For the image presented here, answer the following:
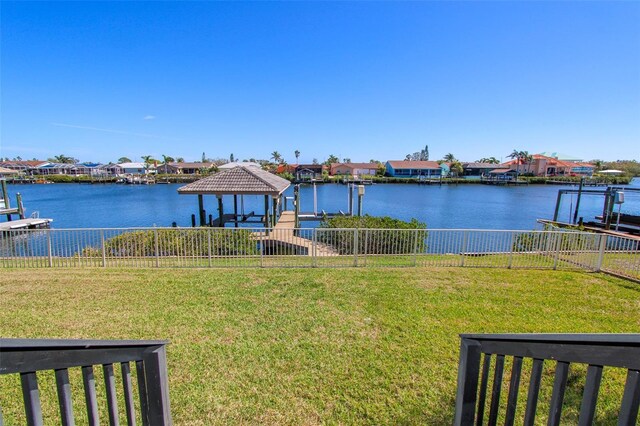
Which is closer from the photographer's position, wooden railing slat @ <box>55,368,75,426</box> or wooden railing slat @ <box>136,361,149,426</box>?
wooden railing slat @ <box>55,368,75,426</box>

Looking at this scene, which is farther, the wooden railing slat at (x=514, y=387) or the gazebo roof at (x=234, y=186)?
the gazebo roof at (x=234, y=186)

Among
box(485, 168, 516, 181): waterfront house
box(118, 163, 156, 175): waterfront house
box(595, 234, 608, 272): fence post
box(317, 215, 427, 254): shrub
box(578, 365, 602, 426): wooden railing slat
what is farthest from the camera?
box(118, 163, 156, 175): waterfront house

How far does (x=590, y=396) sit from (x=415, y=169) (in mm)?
96190

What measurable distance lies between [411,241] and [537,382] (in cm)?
736

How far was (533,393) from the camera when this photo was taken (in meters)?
1.66

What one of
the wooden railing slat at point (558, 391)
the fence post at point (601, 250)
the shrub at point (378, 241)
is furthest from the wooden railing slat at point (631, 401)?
the fence post at point (601, 250)

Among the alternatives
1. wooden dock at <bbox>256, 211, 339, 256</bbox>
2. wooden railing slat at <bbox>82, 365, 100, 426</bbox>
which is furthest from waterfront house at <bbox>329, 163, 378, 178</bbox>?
wooden railing slat at <bbox>82, 365, 100, 426</bbox>

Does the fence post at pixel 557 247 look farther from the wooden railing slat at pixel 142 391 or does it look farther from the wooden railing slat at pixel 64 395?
the wooden railing slat at pixel 64 395

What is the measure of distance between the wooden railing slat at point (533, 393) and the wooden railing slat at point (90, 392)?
85.4 inches

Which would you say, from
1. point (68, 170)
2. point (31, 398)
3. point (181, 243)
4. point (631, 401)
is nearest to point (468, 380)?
point (631, 401)

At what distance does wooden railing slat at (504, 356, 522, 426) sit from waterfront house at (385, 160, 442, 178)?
94.2 metres

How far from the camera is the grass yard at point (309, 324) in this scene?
331cm

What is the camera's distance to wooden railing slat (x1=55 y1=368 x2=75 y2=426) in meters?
1.42

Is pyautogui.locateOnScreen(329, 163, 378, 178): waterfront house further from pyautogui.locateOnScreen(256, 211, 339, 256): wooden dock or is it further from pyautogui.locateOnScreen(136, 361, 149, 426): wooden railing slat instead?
pyautogui.locateOnScreen(136, 361, 149, 426): wooden railing slat
